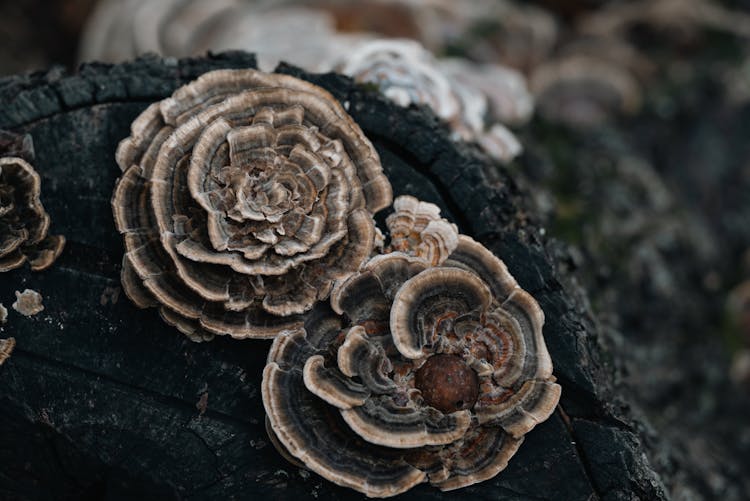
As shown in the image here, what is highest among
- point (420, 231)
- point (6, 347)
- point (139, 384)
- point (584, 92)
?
point (420, 231)

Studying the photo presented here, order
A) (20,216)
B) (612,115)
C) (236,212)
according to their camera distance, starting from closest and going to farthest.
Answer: (236,212)
(20,216)
(612,115)

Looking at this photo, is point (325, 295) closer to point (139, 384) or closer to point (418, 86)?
point (139, 384)

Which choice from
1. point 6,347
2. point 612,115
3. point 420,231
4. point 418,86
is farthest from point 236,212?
point 612,115

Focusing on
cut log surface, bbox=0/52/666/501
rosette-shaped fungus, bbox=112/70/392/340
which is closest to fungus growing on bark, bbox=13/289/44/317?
cut log surface, bbox=0/52/666/501

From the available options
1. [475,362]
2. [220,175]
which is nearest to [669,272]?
[475,362]

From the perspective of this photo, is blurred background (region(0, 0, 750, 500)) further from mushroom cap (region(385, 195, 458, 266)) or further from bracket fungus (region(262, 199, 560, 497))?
bracket fungus (region(262, 199, 560, 497))

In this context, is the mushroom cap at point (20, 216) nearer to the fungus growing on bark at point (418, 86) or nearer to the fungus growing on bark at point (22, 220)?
the fungus growing on bark at point (22, 220)
